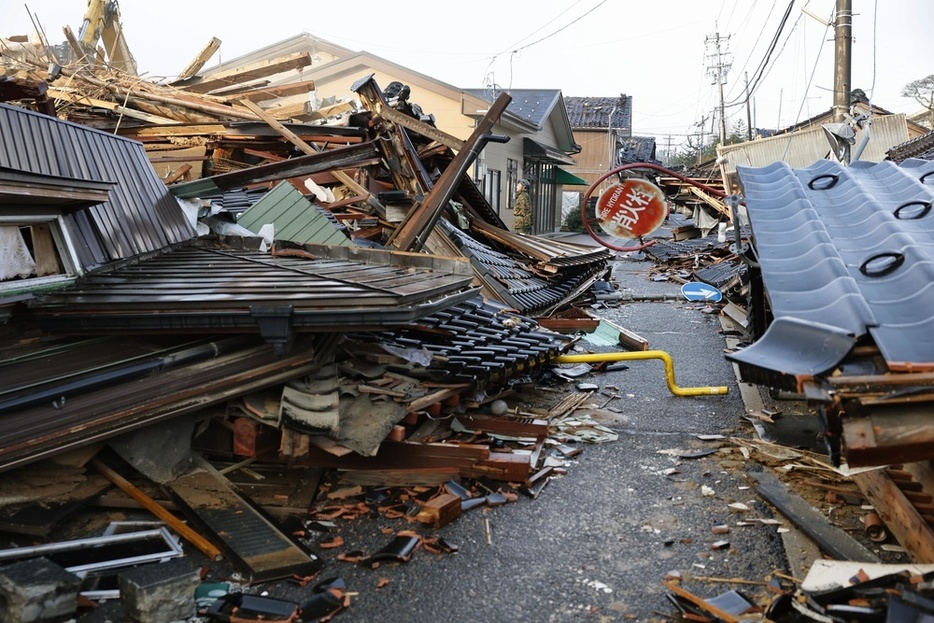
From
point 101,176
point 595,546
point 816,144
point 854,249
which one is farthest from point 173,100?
point 816,144

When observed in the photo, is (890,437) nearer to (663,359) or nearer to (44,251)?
(44,251)

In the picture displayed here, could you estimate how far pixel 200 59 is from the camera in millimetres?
15305

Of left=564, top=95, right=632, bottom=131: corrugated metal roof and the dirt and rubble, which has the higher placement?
left=564, top=95, right=632, bottom=131: corrugated metal roof

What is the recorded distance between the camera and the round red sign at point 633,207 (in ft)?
36.8

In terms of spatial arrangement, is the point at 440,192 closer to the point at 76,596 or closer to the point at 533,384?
the point at 533,384

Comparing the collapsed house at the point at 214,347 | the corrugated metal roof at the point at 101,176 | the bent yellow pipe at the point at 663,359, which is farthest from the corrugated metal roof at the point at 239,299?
the bent yellow pipe at the point at 663,359

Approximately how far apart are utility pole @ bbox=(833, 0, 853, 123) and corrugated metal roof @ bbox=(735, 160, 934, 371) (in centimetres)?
902

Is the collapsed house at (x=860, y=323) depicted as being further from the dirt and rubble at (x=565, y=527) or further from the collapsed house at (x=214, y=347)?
the collapsed house at (x=214, y=347)

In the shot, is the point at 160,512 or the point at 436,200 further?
the point at 436,200

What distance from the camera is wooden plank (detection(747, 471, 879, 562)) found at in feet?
14.3

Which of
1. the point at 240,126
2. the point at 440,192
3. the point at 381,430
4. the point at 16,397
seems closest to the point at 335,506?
the point at 381,430

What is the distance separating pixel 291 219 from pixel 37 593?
18.9ft

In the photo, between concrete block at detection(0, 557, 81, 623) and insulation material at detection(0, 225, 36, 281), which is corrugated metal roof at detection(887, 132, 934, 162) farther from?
concrete block at detection(0, 557, 81, 623)

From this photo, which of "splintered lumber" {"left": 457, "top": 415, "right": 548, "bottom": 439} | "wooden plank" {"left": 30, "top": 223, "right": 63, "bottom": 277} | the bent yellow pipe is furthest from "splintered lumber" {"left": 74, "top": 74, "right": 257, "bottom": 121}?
"splintered lumber" {"left": 457, "top": 415, "right": 548, "bottom": 439}
